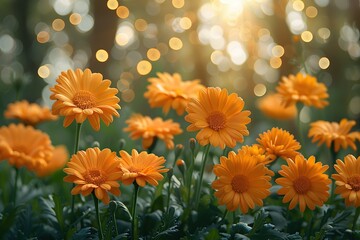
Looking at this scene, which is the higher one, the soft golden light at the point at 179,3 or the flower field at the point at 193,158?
the soft golden light at the point at 179,3

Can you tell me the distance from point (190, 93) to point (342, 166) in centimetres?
62

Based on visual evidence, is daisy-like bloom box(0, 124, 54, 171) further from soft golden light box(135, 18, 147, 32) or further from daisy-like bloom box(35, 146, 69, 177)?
soft golden light box(135, 18, 147, 32)

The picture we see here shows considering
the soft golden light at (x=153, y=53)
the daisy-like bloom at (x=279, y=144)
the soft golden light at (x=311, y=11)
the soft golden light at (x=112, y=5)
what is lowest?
the daisy-like bloom at (x=279, y=144)

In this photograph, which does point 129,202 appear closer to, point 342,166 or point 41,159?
point 41,159

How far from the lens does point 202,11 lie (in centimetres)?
476

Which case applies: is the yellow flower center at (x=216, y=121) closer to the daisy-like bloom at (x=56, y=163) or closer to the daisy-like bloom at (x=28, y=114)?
the daisy-like bloom at (x=28, y=114)

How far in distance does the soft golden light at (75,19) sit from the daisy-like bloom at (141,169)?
4203 mm

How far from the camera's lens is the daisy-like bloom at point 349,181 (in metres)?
1.54

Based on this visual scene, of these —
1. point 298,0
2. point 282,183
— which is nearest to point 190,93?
point 282,183

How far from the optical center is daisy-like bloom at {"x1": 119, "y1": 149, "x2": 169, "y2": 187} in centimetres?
147

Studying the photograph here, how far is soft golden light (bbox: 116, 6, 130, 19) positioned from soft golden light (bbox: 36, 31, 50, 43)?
4.44ft

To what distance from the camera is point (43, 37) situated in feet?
19.7

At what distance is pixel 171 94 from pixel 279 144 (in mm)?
447

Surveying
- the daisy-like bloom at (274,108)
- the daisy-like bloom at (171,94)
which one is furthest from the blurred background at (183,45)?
the daisy-like bloom at (171,94)
